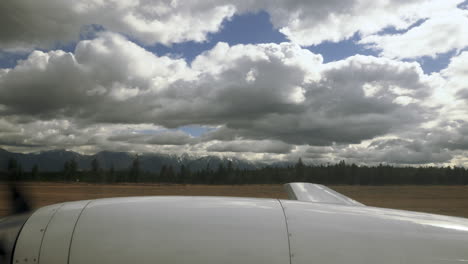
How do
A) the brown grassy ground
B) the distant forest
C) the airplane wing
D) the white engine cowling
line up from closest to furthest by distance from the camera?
the white engine cowling < the airplane wing < the brown grassy ground < the distant forest

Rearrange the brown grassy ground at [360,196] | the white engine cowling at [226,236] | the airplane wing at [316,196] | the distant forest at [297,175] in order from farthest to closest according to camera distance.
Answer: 1. the distant forest at [297,175]
2. the brown grassy ground at [360,196]
3. the airplane wing at [316,196]
4. the white engine cowling at [226,236]

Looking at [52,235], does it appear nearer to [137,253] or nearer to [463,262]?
[137,253]

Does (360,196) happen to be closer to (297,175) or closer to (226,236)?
(226,236)

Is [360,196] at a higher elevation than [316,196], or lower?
lower

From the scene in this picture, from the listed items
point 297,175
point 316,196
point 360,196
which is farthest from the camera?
point 297,175

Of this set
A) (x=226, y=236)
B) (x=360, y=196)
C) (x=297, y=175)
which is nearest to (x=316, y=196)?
(x=226, y=236)

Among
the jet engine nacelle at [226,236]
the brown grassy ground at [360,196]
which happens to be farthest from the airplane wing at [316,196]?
the brown grassy ground at [360,196]

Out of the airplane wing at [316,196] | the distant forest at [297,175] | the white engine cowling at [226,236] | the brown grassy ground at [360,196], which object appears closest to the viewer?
the white engine cowling at [226,236]

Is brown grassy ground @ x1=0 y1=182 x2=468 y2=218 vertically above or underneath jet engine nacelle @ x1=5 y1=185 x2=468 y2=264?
underneath

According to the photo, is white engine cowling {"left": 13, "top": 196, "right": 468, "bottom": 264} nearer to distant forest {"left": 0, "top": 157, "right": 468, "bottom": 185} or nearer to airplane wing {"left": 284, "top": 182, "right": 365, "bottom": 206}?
airplane wing {"left": 284, "top": 182, "right": 365, "bottom": 206}

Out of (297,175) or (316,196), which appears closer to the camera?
(316,196)

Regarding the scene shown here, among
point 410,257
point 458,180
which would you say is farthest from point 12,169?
point 458,180

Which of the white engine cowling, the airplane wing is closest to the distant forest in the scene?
the airplane wing

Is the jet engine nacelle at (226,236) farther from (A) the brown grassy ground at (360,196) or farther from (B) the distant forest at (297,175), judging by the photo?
(B) the distant forest at (297,175)
